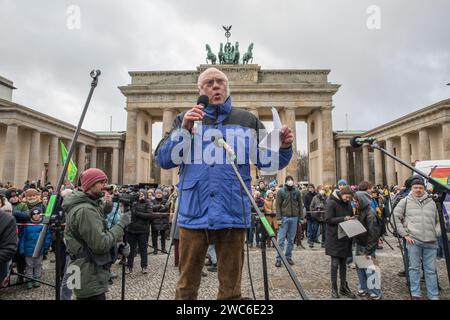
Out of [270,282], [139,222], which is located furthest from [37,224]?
[270,282]

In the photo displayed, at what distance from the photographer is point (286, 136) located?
85.8 inches

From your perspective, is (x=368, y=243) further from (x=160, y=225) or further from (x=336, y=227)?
(x=160, y=225)

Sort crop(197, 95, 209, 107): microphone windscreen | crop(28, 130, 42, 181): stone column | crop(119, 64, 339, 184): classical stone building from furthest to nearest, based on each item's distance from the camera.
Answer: crop(119, 64, 339, 184): classical stone building, crop(28, 130, 42, 181): stone column, crop(197, 95, 209, 107): microphone windscreen

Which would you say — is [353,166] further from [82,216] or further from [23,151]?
[82,216]

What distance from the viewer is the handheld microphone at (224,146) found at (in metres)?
2.02

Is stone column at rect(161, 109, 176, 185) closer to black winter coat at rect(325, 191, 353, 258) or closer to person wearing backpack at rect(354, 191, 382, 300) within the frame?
black winter coat at rect(325, 191, 353, 258)

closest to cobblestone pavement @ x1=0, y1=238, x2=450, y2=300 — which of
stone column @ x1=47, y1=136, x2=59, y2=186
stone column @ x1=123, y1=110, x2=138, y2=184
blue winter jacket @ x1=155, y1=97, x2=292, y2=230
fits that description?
blue winter jacket @ x1=155, y1=97, x2=292, y2=230

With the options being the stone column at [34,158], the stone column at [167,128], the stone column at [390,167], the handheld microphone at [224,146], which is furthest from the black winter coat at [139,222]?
the stone column at [390,167]

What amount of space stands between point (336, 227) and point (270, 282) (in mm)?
1729

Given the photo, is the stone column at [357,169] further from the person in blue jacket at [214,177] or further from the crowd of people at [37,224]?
the person in blue jacket at [214,177]

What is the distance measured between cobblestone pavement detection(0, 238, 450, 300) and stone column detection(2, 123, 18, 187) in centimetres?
2403

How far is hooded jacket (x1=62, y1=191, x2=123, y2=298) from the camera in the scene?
3045 mm

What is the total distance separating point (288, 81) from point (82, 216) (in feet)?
126
